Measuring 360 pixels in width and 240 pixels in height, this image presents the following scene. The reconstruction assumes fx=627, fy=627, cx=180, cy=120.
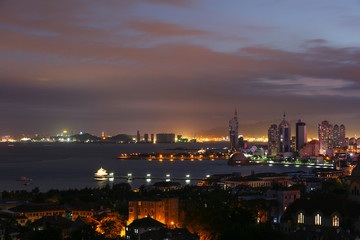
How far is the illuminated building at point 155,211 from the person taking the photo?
65.2ft

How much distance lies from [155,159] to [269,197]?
6383 centimetres

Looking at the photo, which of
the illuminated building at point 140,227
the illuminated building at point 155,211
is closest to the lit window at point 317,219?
the illuminated building at point 155,211

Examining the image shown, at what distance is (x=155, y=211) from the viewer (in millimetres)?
19922

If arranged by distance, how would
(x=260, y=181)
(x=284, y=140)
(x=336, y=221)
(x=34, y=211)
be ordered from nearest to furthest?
(x=336, y=221)
(x=34, y=211)
(x=260, y=181)
(x=284, y=140)

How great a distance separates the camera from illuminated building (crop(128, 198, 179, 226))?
65.2 feet

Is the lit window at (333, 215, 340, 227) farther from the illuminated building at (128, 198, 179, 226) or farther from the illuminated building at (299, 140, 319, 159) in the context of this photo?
the illuminated building at (299, 140, 319, 159)

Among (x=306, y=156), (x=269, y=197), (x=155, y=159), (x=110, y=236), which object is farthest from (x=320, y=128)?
(x=110, y=236)

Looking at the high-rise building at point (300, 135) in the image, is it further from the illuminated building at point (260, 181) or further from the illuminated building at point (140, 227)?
the illuminated building at point (140, 227)

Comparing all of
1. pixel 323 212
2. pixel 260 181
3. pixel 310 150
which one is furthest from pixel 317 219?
pixel 310 150

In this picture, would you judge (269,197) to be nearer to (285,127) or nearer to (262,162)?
(262,162)

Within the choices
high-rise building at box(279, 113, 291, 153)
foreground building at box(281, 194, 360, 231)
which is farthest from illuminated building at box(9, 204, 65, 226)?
high-rise building at box(279, 113, 291, 153)

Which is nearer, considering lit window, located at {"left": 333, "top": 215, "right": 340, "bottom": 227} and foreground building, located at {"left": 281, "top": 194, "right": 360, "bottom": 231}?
foreground building, located at {"left": 281, "top": 194, "right": 360, "bottom": 231}

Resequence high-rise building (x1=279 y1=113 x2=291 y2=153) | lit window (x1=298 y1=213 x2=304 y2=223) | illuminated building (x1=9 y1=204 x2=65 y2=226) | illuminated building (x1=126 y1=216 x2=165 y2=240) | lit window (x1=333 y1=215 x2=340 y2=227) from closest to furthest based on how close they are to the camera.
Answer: illuminated building (x1=126 y1=216 x2=165 y2=240) < lit window (x1=333 y1=215 x2=340 y2=227) < lit window (x1=298 y1=213 x2=304 y2=223) < illuminated building (x1=9 y1=204 x2=65 y2=226) < high-rise building (x1=279 y1=113 x2=291 y2=153)

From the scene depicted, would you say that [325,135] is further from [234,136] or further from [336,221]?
[336,221]
